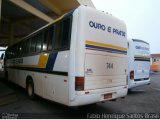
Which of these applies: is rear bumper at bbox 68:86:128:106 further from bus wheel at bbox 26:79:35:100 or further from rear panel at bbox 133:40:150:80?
rear panel at bbox 133:40:150:80

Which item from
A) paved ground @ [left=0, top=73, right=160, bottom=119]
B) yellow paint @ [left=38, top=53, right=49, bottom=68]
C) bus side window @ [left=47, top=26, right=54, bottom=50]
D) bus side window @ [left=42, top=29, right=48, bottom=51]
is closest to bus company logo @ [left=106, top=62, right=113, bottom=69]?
paved ground @ [left=0, top=73, right=160, bottom=119]

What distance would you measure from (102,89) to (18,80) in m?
6.62

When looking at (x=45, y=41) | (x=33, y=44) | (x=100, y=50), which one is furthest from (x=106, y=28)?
(x=33, y=44)

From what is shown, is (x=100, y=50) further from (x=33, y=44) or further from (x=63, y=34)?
(x=33, y=44)

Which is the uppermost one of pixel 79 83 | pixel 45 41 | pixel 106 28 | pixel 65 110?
pixel 106 28

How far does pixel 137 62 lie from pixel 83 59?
20.1 feet

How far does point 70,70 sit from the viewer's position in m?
5.52

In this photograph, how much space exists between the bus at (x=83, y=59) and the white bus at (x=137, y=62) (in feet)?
11.5

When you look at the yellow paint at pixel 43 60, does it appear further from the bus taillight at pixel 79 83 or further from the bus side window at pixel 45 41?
the bus taillight at pixel 79 83

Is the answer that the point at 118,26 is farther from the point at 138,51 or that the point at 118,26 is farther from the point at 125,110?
the point at 138,51

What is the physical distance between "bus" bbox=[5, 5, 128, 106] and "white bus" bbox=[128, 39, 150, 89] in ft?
11.5

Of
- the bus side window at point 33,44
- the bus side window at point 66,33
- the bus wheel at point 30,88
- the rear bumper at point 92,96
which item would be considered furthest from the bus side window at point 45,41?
the rear bumper at point 92,96

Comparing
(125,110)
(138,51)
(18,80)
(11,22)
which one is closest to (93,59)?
(125,110)

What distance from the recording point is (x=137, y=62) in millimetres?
10891
